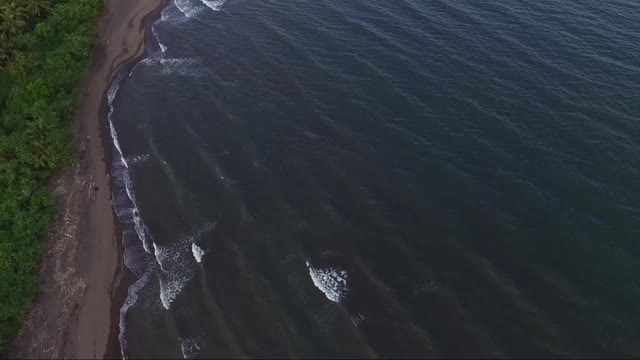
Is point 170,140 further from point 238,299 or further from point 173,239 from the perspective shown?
point 238,299

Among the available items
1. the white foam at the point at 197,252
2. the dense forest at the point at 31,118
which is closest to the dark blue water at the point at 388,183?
the white foam at the point at 197,252

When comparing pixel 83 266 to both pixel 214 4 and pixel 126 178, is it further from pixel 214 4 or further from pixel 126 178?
pixel 214 4

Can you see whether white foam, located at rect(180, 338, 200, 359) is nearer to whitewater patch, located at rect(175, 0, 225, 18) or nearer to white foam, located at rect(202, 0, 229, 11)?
whitewater patch, located at rect(175, 0, 225, 18)

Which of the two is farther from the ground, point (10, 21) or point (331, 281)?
point (10, 21)

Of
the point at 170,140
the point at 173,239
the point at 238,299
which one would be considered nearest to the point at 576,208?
the point at 238,299

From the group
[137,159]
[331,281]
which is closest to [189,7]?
[137,159]

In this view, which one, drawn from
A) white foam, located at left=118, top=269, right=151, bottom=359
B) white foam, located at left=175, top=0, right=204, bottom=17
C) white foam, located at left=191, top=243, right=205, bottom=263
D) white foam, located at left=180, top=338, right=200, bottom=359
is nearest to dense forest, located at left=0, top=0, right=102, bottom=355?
white foam, located at left=118, top=269, right=151, bottom=359

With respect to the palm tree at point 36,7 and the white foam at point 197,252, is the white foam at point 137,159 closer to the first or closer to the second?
the white foam at point 197,252
